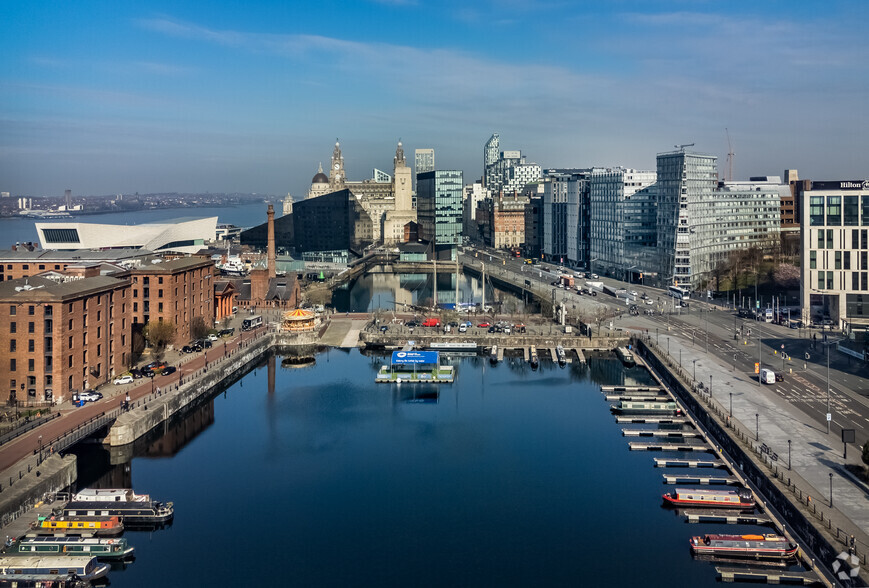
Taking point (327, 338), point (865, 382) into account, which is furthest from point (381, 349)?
point (865, 382)

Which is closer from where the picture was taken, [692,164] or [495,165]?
[692,164]

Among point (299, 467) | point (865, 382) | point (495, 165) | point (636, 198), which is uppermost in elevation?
point (495, 165)

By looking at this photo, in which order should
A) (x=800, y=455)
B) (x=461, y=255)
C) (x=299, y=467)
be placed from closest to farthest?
(x=800, y=455) < (x=299, y=467) < (x=461, y=255)

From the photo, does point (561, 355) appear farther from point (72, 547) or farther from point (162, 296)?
point (72, 547)

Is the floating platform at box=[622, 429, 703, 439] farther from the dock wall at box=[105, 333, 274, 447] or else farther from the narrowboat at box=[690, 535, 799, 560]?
the dock wall at box=[105, 333, 274, 447]

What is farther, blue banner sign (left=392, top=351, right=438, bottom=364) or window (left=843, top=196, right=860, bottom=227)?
window (left=843, top=196, right=860, bottom=227)

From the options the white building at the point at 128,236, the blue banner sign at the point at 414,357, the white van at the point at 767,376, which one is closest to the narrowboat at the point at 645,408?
the white van at the point at 767,376

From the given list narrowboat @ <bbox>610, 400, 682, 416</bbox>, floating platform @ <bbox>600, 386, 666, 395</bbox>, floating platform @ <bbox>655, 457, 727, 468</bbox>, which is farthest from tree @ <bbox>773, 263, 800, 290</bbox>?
floating platform @ <bbox>655, 457, 727, 468</bbox>

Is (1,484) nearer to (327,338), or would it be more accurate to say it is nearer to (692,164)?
(327,338)
